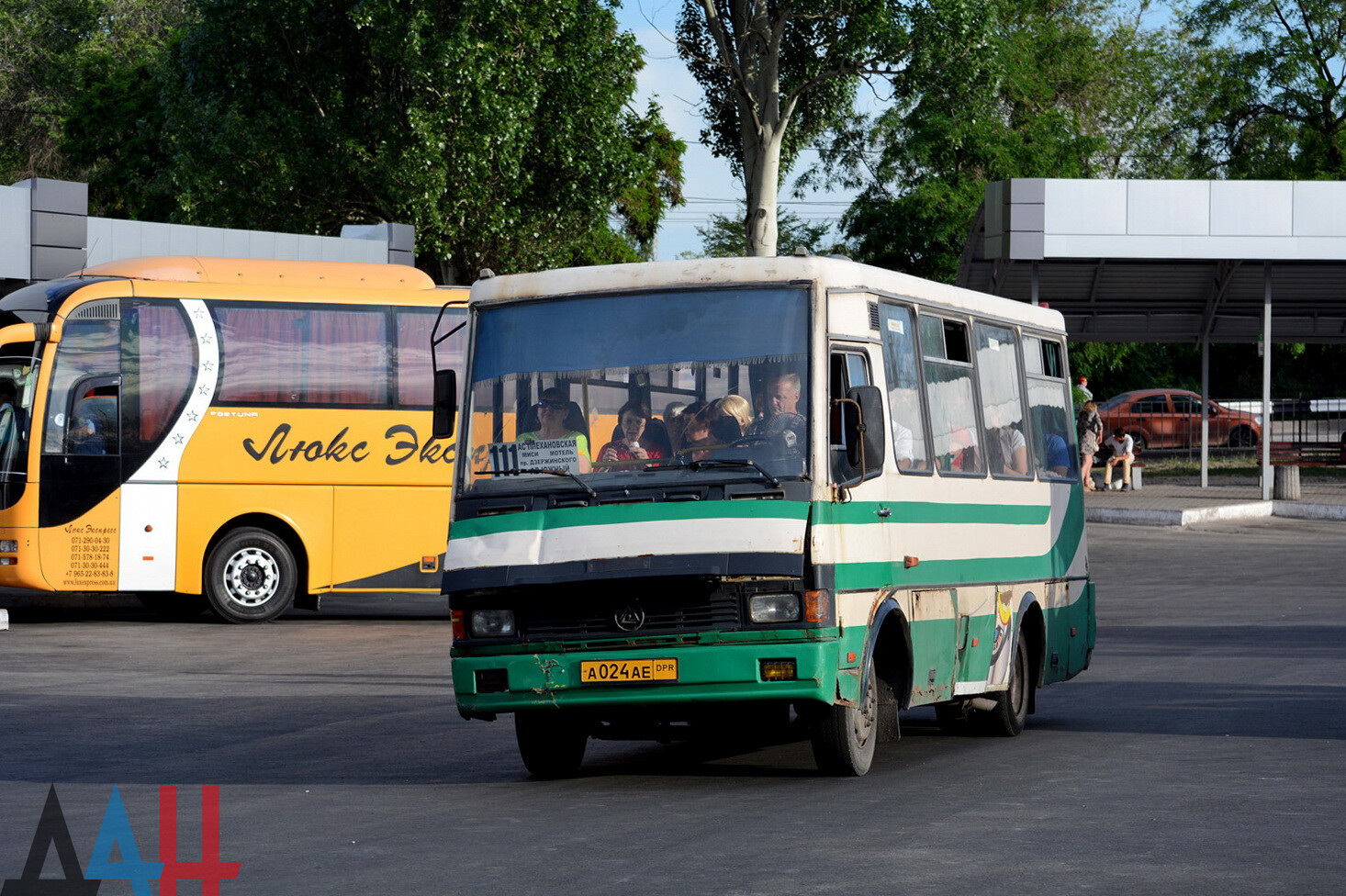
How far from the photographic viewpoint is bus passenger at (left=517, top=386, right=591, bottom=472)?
31.3 feet

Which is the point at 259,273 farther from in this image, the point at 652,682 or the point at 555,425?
the point at 652,682

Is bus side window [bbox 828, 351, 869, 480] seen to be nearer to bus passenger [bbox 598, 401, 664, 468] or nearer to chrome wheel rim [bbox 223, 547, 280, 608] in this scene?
bus passenger [bbox 598, 401, 664, 468]

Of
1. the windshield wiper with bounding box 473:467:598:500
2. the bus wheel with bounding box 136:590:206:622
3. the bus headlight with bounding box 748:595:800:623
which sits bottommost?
the bus wheel with bounding box 136:590:206:622

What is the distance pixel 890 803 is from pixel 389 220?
33116 millimetres

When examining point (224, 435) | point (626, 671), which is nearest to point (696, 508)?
point (626, 671)

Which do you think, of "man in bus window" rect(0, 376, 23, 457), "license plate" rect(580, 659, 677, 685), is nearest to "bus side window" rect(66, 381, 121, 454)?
"man in bus window" rect(0, 376, 23, 457)

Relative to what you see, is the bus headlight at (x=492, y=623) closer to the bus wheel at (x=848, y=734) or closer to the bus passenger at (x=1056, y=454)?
the bus wheel at (x=848, y=734)

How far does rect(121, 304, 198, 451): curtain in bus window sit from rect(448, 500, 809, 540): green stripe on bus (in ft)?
38.0

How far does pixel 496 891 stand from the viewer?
6824mm

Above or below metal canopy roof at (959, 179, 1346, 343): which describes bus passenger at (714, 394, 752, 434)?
below

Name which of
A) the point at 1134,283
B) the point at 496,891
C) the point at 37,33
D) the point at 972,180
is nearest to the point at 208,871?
the point at 496,891

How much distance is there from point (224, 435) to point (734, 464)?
12.2m

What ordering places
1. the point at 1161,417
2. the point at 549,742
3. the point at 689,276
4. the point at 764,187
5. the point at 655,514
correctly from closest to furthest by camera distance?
the point at 655,514 → the point at 689,276 → the point at 549,742 → the point at 764,187 → the point at 1161,417

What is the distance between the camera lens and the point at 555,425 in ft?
31.4
